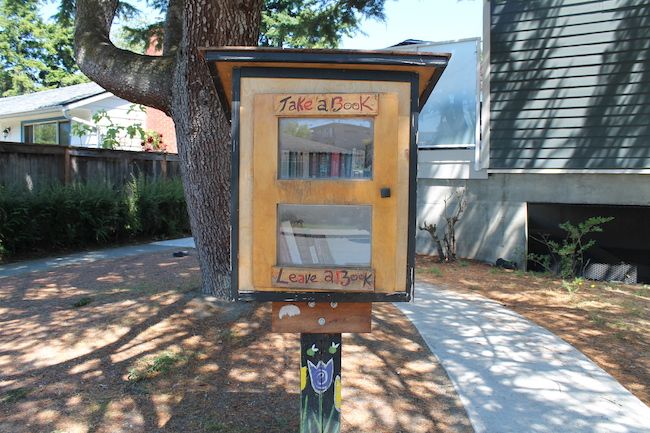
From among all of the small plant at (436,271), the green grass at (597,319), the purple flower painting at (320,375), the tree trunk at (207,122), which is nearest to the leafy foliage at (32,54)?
the small plant at (436,271)

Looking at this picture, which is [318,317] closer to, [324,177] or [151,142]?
[324,177]

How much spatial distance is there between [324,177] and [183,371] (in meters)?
2.27

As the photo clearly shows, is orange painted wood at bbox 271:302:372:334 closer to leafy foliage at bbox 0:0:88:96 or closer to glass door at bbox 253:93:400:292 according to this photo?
glass door at bbox 253:93:400:292

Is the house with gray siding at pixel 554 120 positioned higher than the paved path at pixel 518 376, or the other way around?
the house with gray siding at pixel 554 120

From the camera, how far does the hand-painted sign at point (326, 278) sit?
90.3 inches

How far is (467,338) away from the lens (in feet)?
16.5

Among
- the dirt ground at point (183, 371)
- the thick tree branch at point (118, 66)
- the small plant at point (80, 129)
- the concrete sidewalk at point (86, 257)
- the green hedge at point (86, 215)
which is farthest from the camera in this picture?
the small plant at point (80, 129)

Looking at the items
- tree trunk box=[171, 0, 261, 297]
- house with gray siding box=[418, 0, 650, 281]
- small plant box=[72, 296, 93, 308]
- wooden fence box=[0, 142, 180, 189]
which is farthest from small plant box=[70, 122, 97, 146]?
tree trunk box=[171, 0, 261, 297]

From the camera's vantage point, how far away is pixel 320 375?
2.63 metres

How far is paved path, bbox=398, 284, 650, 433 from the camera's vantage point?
3400 millimetres

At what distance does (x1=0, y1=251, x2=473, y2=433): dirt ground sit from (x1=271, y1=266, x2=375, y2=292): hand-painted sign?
4.32 ft

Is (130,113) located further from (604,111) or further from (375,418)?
(375,418)

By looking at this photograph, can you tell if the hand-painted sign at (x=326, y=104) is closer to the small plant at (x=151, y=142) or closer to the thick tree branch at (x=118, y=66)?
the thick tree branch at (x=118, y=66)

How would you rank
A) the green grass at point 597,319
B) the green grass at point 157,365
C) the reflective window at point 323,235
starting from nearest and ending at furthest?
the reflective window at point 323,235
the green grass at point 157,365
the green grass at point 597,319
